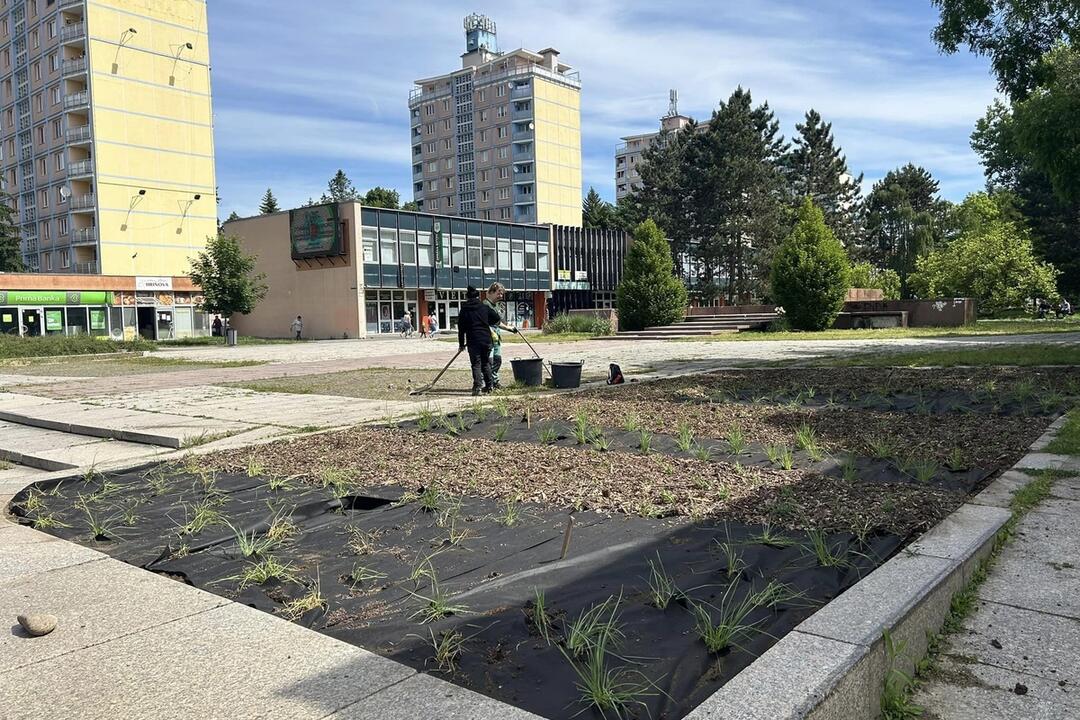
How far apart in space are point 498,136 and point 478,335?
83.9 m

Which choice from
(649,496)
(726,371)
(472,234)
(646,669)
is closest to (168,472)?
(649,496)

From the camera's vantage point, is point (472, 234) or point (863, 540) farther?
point (472, 234)

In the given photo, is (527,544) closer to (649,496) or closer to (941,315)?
(649,496)

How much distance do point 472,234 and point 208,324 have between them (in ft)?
62.2

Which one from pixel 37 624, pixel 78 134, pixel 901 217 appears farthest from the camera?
pixel 901 217

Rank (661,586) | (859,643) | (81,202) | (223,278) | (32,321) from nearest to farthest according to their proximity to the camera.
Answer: (859,643) < (661,586) < (223,278) < (32,321) < (81,202)

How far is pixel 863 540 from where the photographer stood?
374 centimetres

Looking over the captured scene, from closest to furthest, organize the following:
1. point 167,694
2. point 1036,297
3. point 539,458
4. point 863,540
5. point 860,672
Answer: point 860,672 → point 167,694 → point 863,540 → point 539,458 → point 1036,297

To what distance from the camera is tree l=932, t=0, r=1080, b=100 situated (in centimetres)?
1220

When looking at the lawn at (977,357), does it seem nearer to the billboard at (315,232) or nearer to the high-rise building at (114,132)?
the billboard at (315,232)

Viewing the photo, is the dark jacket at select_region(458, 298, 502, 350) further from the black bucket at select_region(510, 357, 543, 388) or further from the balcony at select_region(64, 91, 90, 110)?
the balcony at select_region(64, 91, 90, 110)

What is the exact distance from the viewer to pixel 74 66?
2068 inches

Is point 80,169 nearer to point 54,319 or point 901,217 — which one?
point 54,319

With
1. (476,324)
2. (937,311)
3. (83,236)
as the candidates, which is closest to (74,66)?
(83,236)
